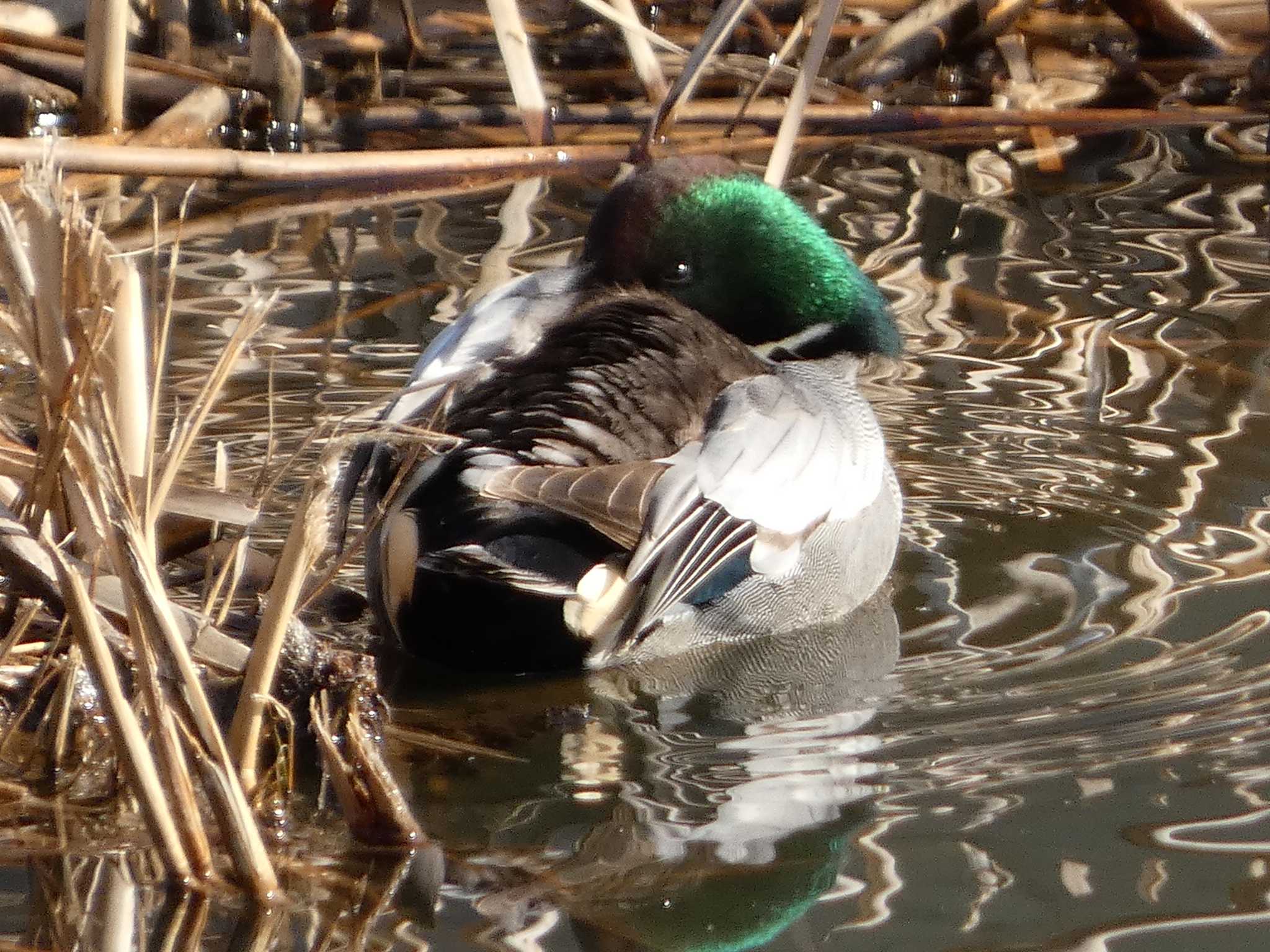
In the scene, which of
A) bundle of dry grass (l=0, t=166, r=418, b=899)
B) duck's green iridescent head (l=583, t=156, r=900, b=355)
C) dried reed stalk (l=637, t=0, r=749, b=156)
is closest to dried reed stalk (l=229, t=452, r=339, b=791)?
bundle of dry grass (l=0, t=166, r=418, b=899)

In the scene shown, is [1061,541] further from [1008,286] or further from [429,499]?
[1008,286]

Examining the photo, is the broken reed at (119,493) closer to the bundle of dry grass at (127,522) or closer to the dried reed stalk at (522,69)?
the bundle of dry grass at (127,522)

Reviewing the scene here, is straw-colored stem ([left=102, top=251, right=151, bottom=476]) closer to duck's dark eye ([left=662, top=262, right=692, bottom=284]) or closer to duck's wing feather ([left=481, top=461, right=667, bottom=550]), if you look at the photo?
duck's wing feather ([left=481, top=461, right=667, bottom=550])

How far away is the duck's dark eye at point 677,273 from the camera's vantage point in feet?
13.2

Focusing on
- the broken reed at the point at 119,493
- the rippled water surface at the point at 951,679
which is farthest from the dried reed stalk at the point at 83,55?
the broken reed at the point at 119,493

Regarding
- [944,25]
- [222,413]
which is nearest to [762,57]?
[944,25]

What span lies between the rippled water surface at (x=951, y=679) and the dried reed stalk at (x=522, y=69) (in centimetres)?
47

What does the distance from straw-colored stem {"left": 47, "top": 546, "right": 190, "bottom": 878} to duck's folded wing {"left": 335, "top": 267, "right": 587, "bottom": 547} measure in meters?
0.94

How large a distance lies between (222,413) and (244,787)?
6.49 feet

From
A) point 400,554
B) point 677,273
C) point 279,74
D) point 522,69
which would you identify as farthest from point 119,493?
point 279,74

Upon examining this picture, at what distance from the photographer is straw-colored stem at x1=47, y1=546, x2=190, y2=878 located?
2.22 metres

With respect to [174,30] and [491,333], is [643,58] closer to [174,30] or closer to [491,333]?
[174,30]

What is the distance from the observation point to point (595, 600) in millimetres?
3072

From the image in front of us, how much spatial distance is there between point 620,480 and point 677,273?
1054 millimetres
